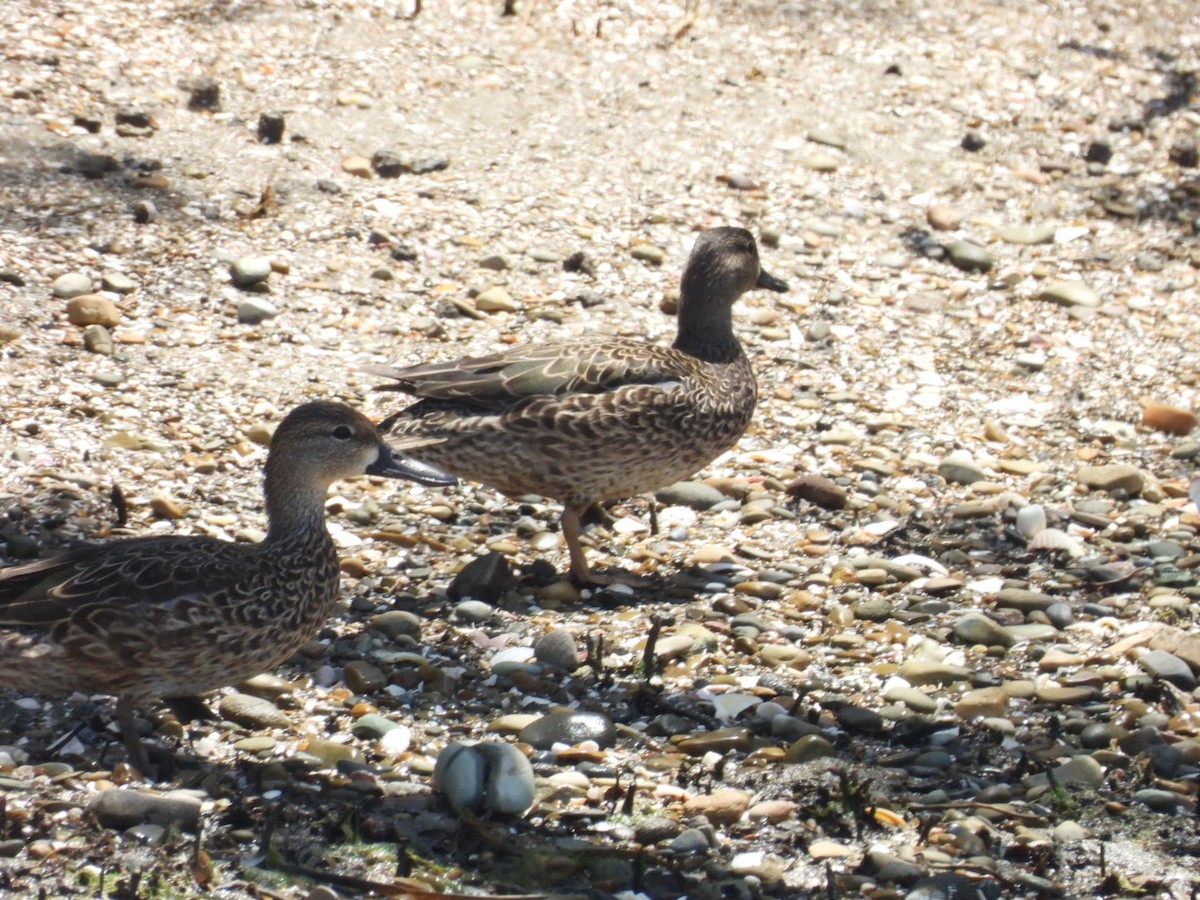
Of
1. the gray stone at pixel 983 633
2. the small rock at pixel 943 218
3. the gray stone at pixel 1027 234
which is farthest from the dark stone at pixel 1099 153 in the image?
the gray stone at pixel 983 633

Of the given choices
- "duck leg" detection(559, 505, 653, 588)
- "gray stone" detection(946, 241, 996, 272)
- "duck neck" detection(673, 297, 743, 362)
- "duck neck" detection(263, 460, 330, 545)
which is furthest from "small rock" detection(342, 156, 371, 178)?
"duck neck" detection(263, 460, 330, 545)

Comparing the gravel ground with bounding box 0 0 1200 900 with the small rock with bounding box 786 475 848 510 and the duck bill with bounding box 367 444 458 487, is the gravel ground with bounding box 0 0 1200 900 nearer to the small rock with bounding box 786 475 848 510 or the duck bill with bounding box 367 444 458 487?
the small rock with bounding box 786 475 848 510

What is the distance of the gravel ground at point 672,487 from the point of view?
441cm

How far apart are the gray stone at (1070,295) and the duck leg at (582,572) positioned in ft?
11.5

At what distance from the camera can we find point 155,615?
4.55m

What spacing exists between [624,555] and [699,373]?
0.81 meters

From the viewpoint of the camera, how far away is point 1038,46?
11.4 meters

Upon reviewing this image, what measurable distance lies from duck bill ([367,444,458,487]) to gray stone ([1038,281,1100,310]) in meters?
4.33

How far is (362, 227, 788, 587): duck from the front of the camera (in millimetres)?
6352

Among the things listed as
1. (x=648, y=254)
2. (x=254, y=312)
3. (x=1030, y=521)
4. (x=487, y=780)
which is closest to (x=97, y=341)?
(x=254, y=312)

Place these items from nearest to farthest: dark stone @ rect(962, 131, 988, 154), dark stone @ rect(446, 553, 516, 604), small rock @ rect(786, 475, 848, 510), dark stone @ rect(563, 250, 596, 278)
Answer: dark stone @ rect(446, 553, 516, 604)
small rock @ rect(786, 475, 848, 510)
dark stone @ rect(563, 250, 596, 278)
dark stone @ rect(962, 131, 988, 154)

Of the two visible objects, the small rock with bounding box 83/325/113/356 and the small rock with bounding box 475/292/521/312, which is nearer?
the small rock with bounding box 83/325/113/356

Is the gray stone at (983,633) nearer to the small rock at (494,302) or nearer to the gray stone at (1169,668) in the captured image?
the gray stone at (1169,668)

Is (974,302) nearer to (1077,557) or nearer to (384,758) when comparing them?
(1077,557)
